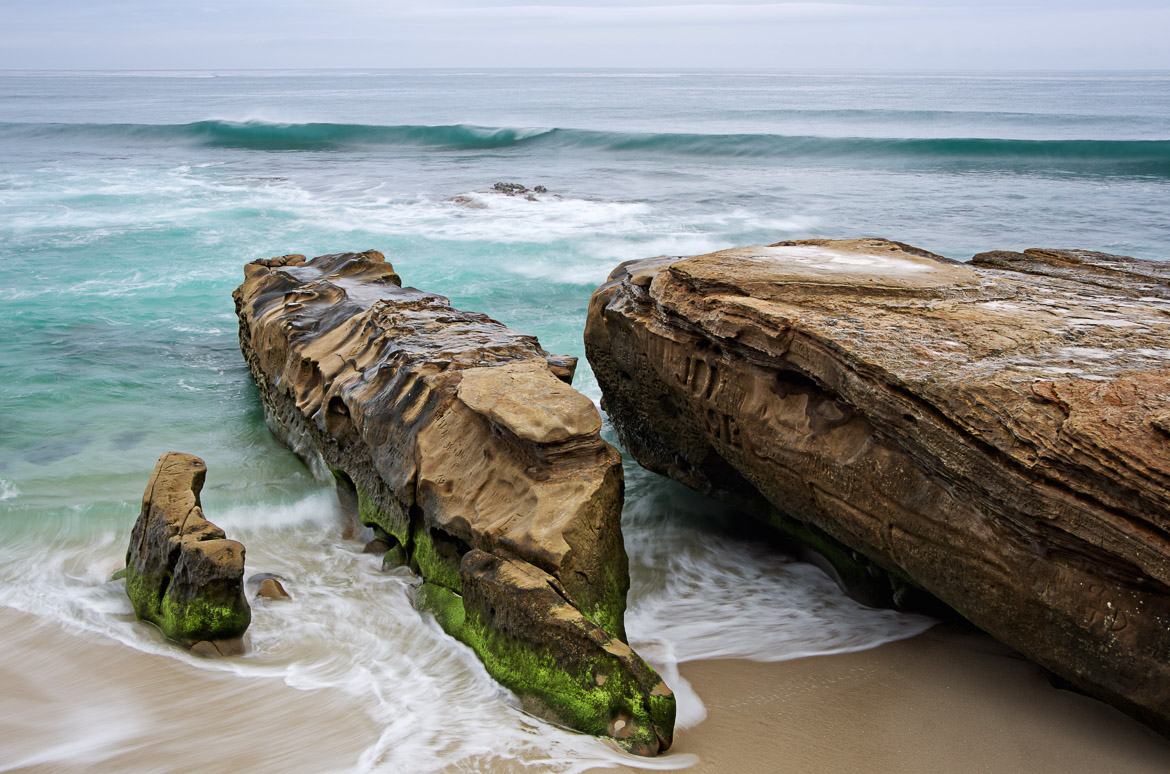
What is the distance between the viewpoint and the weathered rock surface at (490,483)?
292cm

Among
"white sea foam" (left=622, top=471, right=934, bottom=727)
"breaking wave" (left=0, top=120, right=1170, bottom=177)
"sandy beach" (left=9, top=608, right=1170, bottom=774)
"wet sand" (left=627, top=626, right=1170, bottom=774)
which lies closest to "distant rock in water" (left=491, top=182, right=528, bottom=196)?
"breaking wave" (left=0, top=120, right=1170, bottom=177)

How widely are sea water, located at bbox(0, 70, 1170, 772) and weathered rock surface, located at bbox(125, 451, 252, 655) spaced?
0.34 ft

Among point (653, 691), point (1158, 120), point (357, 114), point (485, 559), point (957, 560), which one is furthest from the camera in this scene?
point (357, 114)

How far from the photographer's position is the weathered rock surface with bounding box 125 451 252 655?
3.31m

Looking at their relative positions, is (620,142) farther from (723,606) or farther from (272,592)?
(272,592)

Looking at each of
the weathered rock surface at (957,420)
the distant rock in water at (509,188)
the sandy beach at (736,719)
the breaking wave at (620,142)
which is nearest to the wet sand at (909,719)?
the sandy beach at (736,719)

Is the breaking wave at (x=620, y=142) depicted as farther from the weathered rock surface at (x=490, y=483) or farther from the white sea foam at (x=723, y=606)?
the weathered rock surface at (x=490, y=483)

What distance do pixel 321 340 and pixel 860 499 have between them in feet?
10.9

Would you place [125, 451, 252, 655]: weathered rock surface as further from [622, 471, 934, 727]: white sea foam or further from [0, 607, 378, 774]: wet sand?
[622, 471, 934, 727]: white sea foam

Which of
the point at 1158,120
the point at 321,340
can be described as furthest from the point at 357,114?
the point at 321,340

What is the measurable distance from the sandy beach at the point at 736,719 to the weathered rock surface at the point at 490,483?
36 cm

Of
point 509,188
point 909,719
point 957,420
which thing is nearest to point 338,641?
point 909,719

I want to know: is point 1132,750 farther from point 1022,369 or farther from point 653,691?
point 653,691

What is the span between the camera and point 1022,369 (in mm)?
2879
